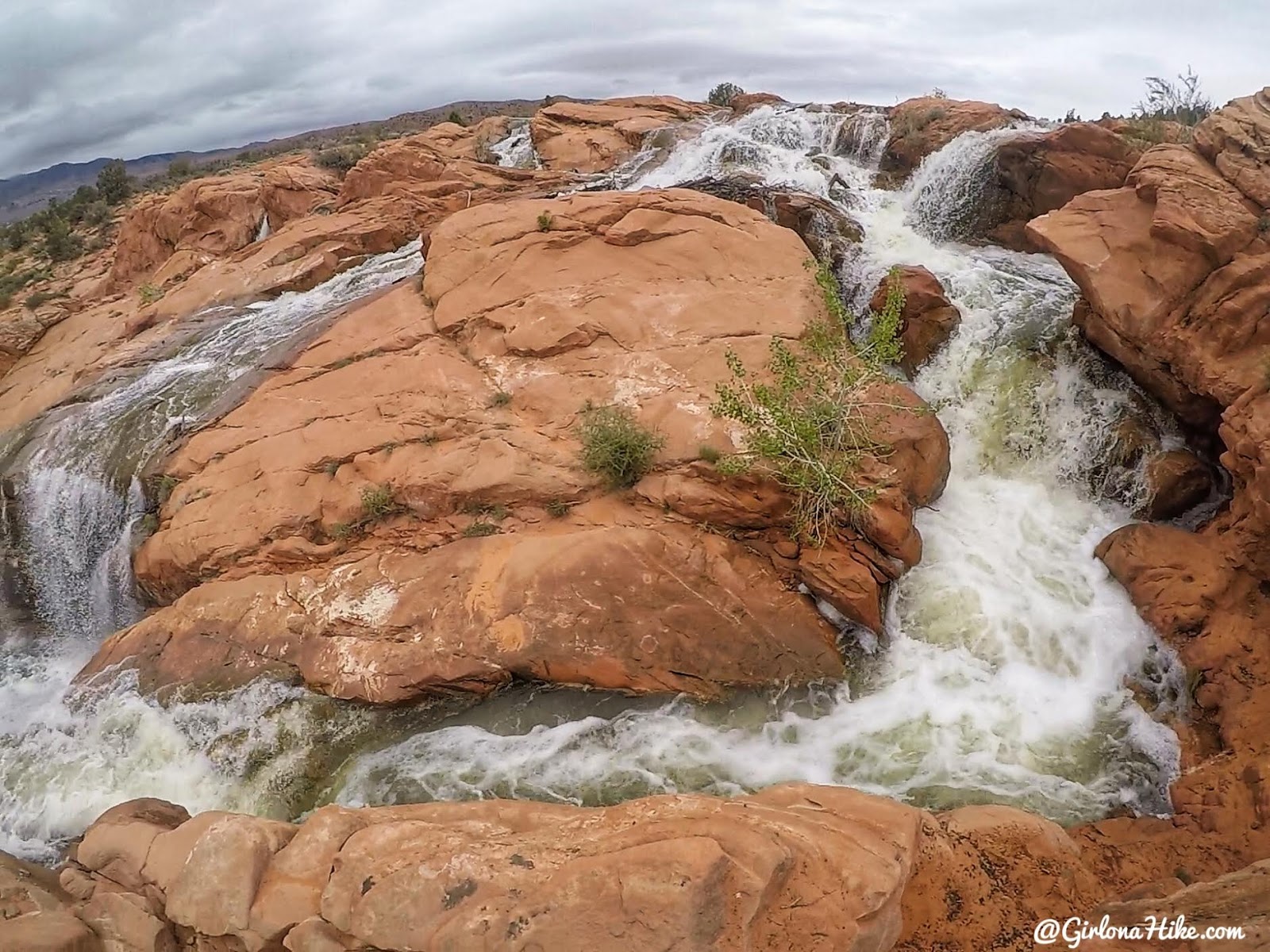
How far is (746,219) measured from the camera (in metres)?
12.1

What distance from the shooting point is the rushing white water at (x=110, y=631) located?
7535mm

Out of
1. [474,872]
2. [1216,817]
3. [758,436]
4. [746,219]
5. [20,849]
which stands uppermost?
[746,219]

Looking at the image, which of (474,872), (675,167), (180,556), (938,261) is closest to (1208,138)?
(938,261)

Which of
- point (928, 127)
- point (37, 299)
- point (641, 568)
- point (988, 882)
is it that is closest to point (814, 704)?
point (641, 568)

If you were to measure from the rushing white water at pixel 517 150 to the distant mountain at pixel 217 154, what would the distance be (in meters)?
12.3

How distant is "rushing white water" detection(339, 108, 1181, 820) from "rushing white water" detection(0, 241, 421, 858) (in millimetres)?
1340

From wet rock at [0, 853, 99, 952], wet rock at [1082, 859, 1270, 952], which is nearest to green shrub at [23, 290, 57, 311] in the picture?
wet rock at [0, 853, 99, 952]

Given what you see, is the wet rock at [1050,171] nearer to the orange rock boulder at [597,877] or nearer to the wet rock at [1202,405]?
the wet rock at [1202,405]

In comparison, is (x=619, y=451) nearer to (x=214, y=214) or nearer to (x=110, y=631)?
(x=110, y=631)

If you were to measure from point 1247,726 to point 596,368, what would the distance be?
7625 mm

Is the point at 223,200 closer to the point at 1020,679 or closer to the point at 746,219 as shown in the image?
the point at 746,219

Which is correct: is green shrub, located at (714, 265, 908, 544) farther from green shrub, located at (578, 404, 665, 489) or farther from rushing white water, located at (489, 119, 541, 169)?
rushing white water, located at (489, 119, 541, 169)

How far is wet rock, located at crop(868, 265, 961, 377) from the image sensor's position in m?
11.4

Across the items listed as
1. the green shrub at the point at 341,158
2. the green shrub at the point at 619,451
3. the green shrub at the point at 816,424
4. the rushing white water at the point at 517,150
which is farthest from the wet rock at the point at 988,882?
the green shrub at the point at 341,158
